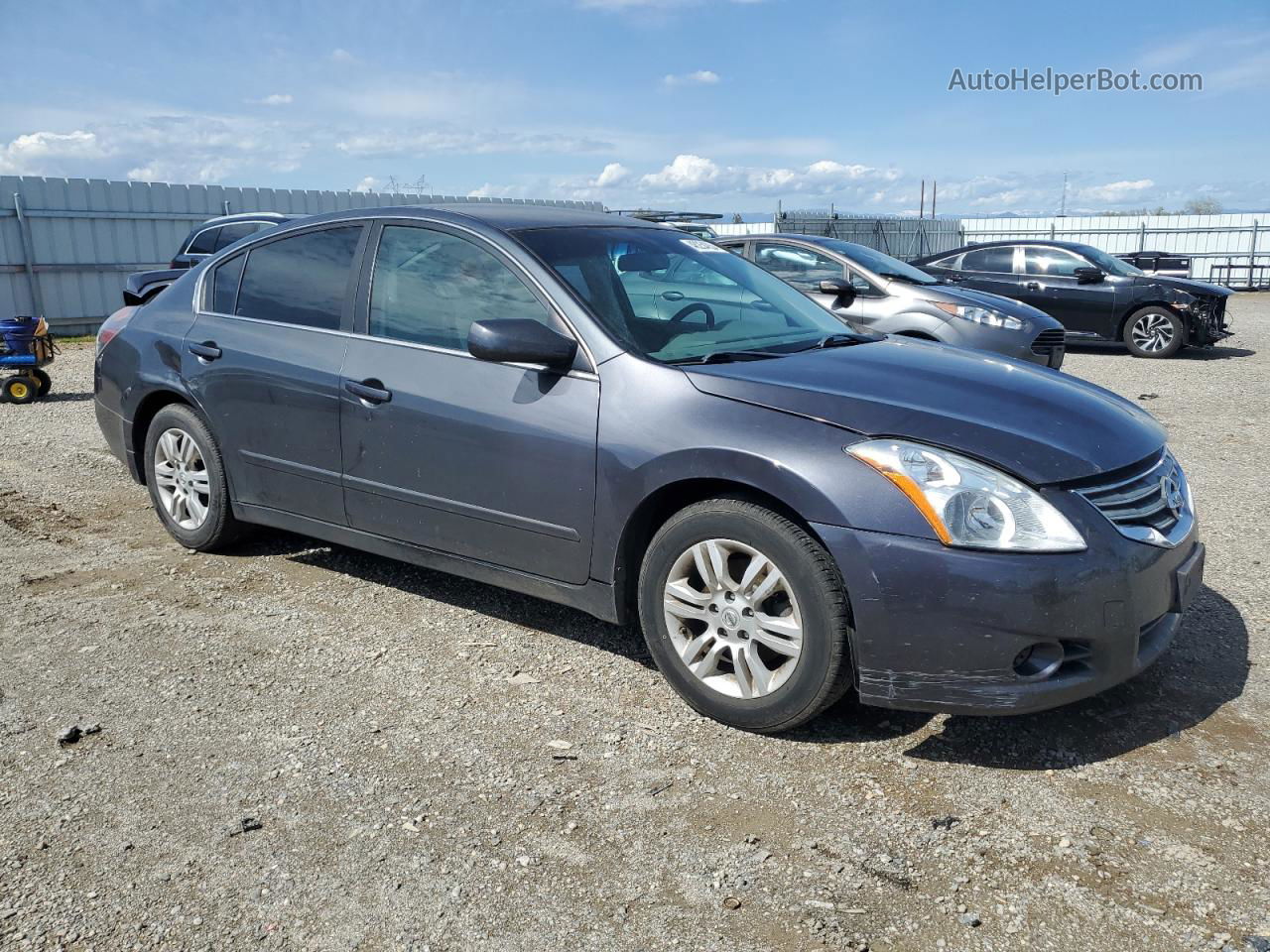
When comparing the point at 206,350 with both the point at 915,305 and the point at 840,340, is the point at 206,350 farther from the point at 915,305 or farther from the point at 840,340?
the point at 915,305

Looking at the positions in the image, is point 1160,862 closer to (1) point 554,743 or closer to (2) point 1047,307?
(1) point 554,743

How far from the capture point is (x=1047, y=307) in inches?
579

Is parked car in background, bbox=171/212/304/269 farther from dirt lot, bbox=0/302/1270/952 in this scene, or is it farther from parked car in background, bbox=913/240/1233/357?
dirt lot, bbox=0/302/1270/952

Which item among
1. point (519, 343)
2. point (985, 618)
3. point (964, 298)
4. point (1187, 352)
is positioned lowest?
point (1187, 352)

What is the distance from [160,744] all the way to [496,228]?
222 centimetres

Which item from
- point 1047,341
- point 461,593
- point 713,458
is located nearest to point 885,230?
point 1047,341

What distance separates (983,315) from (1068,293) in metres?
5.37

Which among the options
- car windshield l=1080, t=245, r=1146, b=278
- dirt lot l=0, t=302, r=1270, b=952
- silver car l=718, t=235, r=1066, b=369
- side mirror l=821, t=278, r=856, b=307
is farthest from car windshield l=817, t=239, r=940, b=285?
dirt lot l=0, t=302, r=1270, b=952

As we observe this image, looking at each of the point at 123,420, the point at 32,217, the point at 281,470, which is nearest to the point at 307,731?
the point at 281,470

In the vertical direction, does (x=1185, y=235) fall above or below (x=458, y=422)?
above

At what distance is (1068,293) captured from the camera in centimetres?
1459

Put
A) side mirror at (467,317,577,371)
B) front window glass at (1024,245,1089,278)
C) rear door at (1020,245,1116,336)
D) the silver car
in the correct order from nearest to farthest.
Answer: side mirror at (467,317,577,371) < the silver car < rear door at (1020,245,1116,336) < front window glass at (1024,245,1089,278)

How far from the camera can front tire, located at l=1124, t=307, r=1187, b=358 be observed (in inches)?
558

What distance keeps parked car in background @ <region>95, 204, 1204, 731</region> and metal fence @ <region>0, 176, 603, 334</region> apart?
1232cm
